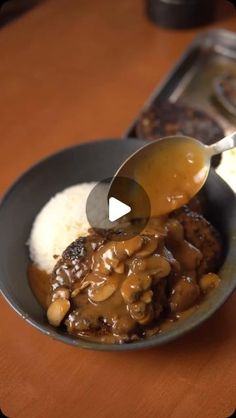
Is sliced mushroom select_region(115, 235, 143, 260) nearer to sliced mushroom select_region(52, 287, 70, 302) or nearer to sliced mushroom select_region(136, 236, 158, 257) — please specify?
sliced mushroom select_region(136, 236, 158, 257)

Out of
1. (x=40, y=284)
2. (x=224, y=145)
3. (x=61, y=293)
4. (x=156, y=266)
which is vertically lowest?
(x=40, y=284)

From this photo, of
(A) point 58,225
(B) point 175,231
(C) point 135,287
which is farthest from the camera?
(A) point 58,225

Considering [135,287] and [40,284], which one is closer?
[135,287]

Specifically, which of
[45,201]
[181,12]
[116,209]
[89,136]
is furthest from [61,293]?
[181,12]

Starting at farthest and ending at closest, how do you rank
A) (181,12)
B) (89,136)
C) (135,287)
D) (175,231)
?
(181,12), (89,136), (175,231), (135,287)

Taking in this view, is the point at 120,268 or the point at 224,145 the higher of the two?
the point at 224,145

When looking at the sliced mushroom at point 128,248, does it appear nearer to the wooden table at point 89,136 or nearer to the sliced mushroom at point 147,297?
the sliced mushroom at point 147,297

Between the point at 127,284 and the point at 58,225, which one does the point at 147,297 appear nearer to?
the point at 127,284
